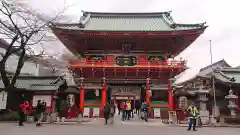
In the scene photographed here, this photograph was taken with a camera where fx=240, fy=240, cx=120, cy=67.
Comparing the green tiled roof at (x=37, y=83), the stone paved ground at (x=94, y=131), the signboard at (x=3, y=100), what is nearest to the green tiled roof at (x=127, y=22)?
the green tiled roof at (x=37, y=83)

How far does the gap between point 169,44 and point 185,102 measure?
6.50 m

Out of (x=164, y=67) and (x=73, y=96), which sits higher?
(x=164, y=67)

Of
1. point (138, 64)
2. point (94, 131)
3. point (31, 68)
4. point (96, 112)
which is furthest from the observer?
point (31, 68)

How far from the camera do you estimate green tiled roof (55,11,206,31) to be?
2680cm

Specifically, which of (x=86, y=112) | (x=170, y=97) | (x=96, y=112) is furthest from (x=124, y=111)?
(x=170, y=97)

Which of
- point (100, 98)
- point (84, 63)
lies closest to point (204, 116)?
point (100, 98)

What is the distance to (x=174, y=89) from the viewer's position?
26281mm

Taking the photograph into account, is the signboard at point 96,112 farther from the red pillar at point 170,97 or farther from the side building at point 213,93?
the side building at point 213,93

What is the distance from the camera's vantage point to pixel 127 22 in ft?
101

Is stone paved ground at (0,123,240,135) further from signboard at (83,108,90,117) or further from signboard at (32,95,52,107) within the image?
signboard at (83,108,90,117)

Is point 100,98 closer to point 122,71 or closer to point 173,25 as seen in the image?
point 122,71

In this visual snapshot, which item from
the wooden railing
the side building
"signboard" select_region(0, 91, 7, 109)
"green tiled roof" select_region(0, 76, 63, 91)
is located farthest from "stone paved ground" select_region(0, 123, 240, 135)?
the wooden railing

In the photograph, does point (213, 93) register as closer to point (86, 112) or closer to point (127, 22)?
point (86, 112)

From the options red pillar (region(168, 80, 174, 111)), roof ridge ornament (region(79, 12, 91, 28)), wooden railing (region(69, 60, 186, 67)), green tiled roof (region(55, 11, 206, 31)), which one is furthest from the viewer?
roof ridge ornament (region(79, 12, 91, 28))
